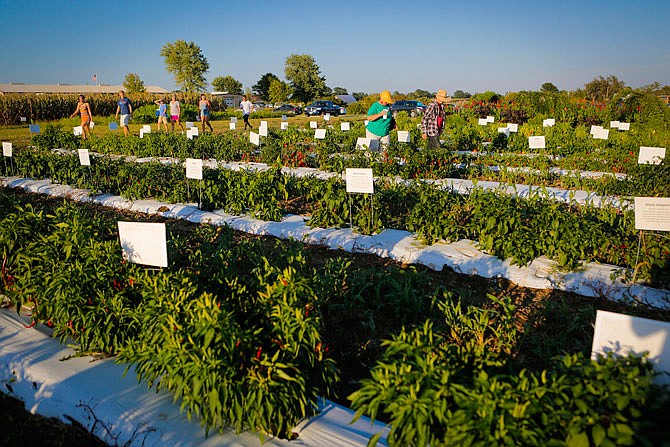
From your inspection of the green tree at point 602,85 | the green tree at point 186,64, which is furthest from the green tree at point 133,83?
the green tree at point 602,85

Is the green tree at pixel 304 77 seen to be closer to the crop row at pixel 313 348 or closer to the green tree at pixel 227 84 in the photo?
the green tree at pixel 227 84

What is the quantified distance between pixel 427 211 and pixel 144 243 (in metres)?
2.89

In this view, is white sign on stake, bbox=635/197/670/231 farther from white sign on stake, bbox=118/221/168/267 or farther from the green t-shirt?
the green t-shirt

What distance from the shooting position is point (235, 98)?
248ft

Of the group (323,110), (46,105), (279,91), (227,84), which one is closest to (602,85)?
(323,110)

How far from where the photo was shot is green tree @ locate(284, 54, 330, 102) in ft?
199

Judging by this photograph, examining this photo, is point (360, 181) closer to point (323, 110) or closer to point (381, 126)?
point (381, 126)

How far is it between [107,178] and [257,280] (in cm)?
626

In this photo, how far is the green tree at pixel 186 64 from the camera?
51.9 metres

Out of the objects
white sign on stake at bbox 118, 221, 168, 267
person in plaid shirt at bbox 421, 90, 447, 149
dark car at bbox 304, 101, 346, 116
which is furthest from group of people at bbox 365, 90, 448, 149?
dark car at bbox 304, 101, 346, 116

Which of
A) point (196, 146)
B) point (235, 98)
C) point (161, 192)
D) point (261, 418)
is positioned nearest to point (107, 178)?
point (161, 192)

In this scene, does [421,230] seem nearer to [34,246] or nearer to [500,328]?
[500,328]

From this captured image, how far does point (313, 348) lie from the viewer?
92.0 inches

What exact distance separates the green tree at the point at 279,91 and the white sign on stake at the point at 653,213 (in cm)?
5097
